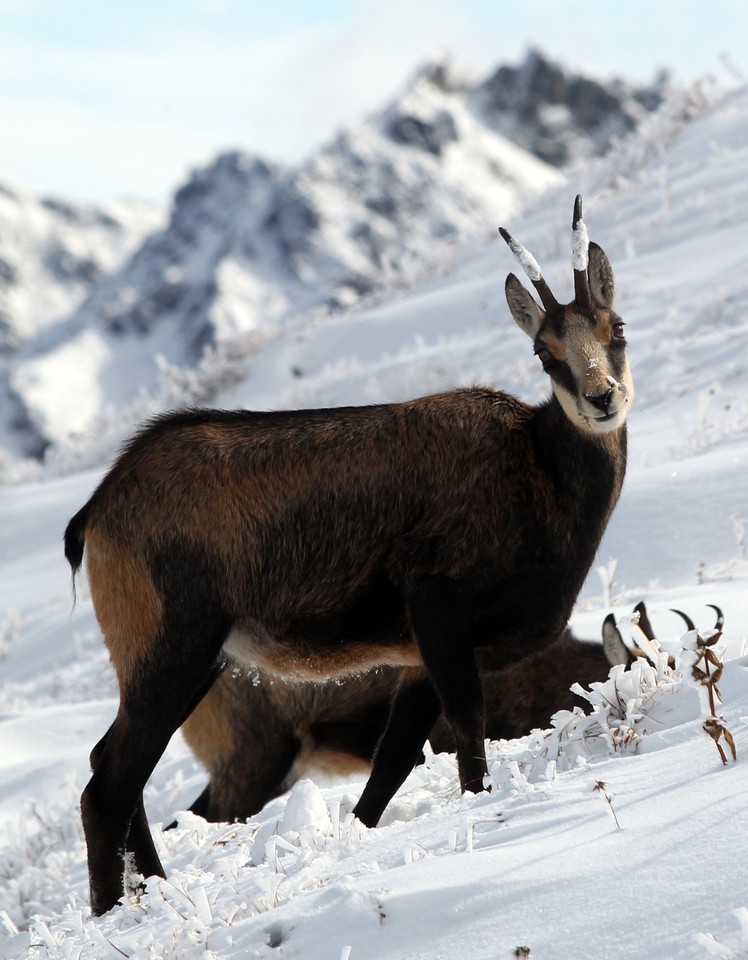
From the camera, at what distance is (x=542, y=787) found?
123 inches

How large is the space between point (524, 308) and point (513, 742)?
162cm

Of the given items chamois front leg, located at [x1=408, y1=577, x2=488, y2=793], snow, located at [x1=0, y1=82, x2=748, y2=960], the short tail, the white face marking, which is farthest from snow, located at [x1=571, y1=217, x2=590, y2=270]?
the short tail

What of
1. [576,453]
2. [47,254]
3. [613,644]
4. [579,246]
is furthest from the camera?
[47,254]

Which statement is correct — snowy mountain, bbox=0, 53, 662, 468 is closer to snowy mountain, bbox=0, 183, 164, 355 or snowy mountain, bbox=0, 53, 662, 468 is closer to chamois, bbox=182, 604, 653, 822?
snowy mountain, bbox=0, 183, 164, 355

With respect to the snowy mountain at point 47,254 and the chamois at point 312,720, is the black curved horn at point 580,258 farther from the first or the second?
the snowy mountain at point 47,254

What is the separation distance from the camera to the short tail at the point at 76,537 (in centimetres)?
455

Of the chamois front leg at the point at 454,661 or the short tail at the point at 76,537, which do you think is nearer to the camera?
the chamois front leg at the point at 454,661

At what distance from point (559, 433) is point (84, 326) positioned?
106 meters

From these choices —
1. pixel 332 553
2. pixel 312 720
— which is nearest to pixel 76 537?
pixel 332 553

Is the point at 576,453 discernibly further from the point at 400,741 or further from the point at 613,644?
the point at 400,741

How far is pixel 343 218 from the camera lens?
99.6 m

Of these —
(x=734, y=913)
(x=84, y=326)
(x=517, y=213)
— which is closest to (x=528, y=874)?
(x=734, y=913)

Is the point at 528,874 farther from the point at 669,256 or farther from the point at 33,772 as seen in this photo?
the point at 669,256

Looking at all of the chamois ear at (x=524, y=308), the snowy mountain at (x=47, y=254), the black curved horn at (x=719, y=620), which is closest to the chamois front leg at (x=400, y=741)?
the black curved horn at (x=719, y=620)
